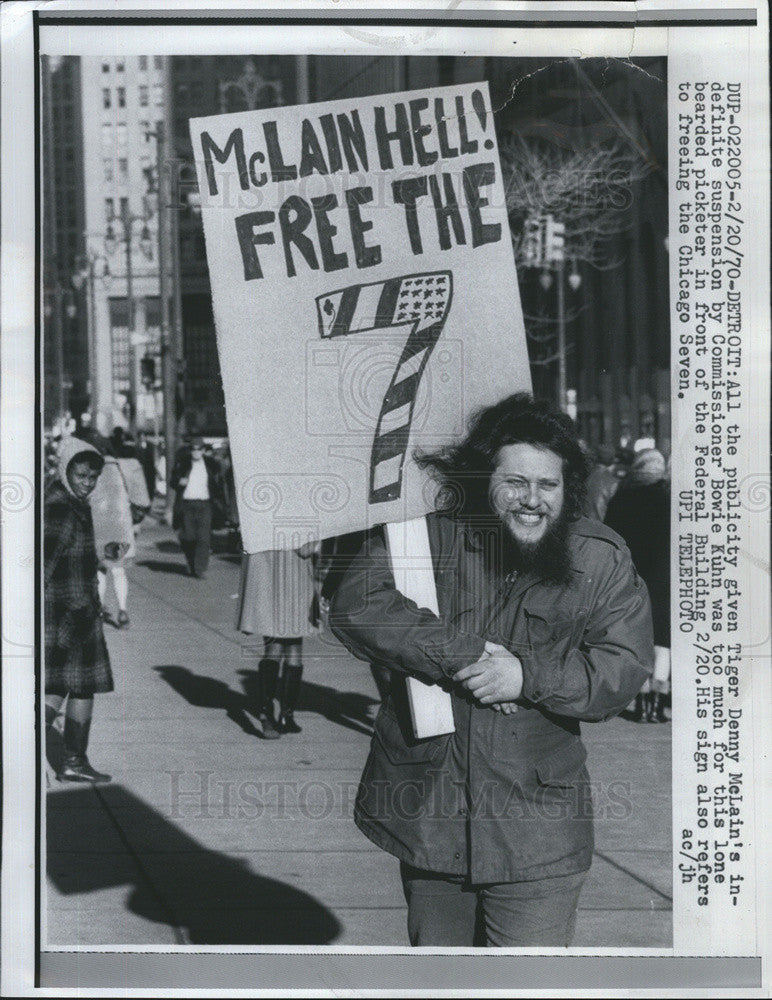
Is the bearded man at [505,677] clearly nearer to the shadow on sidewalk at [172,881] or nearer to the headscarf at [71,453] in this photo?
the shadow on sidewalk at [172,881]

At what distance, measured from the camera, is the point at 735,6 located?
157 inches

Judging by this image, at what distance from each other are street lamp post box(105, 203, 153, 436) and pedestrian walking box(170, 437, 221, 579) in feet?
1.27

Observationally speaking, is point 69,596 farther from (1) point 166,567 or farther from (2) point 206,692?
(2) point 206,692

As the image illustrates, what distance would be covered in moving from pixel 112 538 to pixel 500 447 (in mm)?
1306

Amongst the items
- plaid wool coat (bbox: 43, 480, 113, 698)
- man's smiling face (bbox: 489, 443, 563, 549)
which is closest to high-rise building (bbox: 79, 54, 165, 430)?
plaid wool coat (bbox: 43, 480, 113, 698)

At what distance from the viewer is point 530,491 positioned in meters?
3.84

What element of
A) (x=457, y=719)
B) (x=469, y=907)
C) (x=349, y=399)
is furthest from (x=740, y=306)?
(x=469, y=907)

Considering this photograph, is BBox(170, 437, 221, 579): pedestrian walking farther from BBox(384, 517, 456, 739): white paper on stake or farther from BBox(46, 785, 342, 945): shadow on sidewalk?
BBox(46, 785, 342, 945): shadow on sidewalk

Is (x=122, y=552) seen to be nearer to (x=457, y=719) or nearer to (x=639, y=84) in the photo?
(x=457, y=719)

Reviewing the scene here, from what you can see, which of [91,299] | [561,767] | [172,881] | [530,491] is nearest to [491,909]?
[561,767]

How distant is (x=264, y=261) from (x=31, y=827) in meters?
1.53

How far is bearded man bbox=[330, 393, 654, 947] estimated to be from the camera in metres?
3.71

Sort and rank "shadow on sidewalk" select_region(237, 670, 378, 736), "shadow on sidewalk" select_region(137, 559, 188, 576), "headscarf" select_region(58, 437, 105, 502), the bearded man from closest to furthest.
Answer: the bearded man, "headscarf" select_region(58, 437, 105, 502), "shadow on sidewalk" select_region(137, 559, 188, 576), "shadow on sidewalk" select_region(237, 670, 378, 736)

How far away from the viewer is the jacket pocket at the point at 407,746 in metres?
3.76
